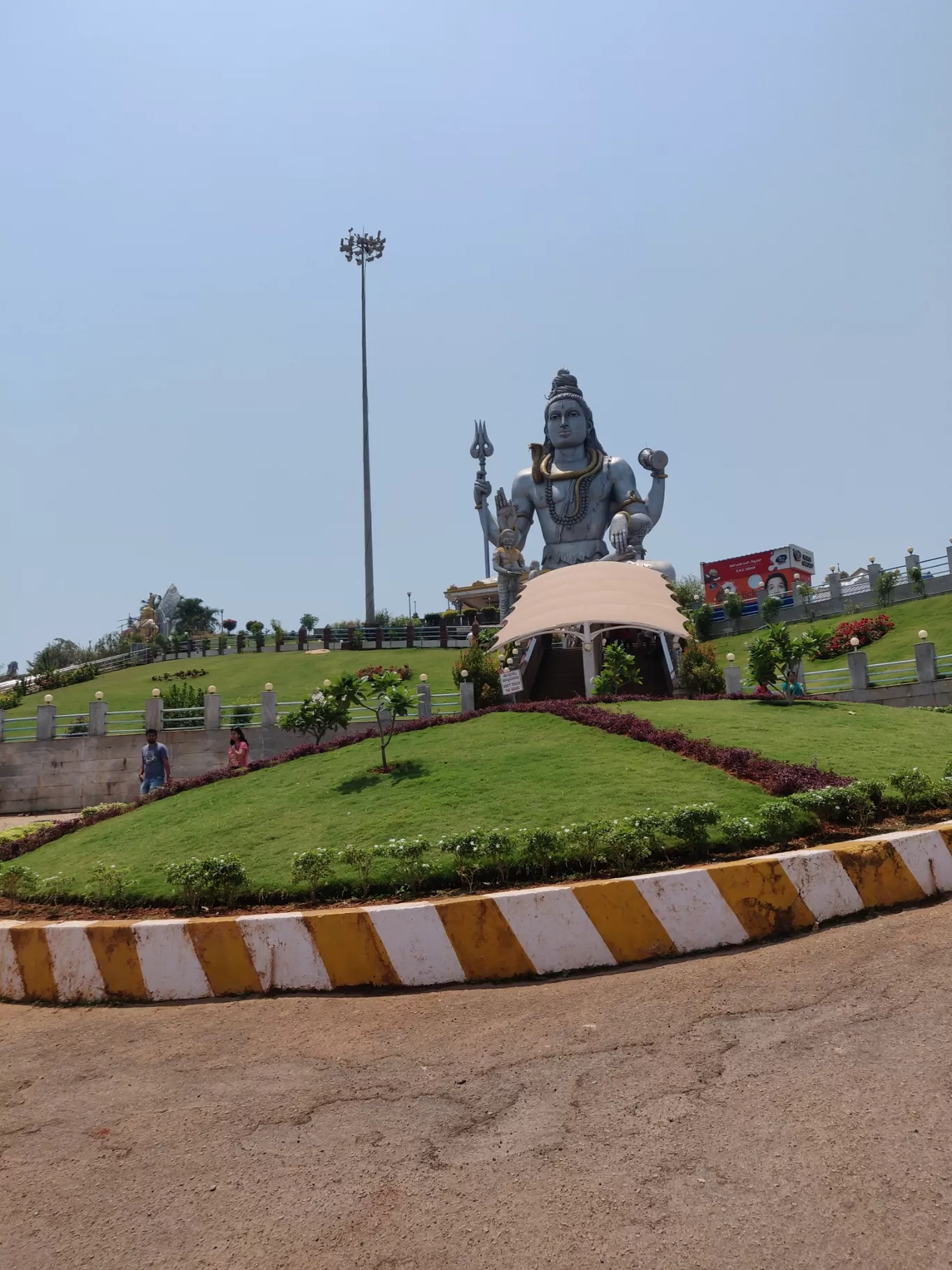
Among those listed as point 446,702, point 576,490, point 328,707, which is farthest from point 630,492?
point 328,707

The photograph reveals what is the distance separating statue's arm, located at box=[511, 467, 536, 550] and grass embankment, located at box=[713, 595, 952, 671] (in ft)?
26.5

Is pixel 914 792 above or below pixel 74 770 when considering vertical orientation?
above

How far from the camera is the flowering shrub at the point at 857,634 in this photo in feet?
97.7

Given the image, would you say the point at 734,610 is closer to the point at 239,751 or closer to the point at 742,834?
the point at 239,751

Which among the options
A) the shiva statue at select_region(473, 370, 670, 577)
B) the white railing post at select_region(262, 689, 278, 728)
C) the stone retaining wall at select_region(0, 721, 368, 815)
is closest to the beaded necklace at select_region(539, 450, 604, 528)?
the shiva statue at select_region(473, 370, 670, 577)

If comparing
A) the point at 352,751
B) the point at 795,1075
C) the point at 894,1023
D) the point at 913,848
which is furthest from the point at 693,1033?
the point at 352,751

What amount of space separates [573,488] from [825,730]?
65.0ft

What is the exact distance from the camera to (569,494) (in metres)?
30.0

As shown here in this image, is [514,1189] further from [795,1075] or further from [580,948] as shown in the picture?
[580,948]

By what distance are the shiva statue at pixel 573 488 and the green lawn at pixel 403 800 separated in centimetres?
1873

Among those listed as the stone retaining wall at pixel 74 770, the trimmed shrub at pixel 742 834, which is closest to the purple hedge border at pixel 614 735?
the trimmed shrub at pixel 742 834

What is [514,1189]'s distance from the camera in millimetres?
2982

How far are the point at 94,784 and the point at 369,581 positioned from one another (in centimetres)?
2963

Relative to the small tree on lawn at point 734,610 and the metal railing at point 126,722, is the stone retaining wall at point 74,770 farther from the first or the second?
the small tree on lawn at point 734,610
